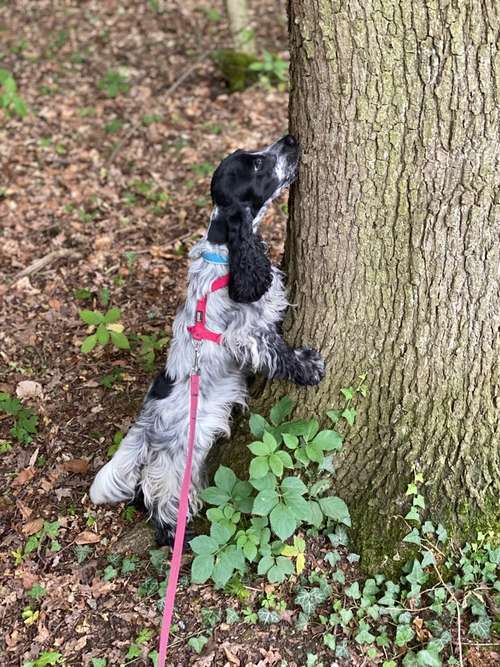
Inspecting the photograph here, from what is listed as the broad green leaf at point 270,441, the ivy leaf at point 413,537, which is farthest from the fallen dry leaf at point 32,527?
the ivy leaf at point 413,537

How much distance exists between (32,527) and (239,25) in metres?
7.76

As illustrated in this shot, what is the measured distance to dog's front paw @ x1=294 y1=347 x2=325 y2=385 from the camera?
394cm

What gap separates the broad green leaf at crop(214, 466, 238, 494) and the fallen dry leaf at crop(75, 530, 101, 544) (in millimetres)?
1149

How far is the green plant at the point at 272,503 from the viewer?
3627 mm

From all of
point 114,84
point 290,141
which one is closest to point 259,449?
point 290,141

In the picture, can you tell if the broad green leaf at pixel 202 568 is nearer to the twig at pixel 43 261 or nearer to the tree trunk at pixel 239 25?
the twig at pixel 43 261

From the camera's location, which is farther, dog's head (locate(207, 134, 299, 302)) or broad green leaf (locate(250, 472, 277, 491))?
dog's head (locate(207, 134, 299, 302))

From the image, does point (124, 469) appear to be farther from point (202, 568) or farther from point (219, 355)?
point (202, 568)

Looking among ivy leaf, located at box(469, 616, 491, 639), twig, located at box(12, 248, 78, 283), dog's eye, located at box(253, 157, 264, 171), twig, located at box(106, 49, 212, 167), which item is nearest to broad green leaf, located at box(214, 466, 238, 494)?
ivy leaf, located at box(469, 616, 491, 639)

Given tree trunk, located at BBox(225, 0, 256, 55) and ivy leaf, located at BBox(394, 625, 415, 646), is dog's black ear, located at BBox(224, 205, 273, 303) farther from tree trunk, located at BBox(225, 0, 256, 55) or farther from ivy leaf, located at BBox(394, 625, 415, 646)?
tree trunk, located at BBox(225, 0, 256, 55)

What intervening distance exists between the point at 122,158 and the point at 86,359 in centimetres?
338

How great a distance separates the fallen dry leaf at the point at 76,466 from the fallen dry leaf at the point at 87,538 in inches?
20.4

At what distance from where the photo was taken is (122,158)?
8375 millimetres

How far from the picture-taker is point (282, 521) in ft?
11.6
